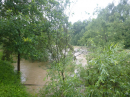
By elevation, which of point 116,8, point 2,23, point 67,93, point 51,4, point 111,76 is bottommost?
point 67,93

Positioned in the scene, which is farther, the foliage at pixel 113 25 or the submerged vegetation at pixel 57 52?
the foliage at pixel 113 25

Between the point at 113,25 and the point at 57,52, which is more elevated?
the point at 113,25

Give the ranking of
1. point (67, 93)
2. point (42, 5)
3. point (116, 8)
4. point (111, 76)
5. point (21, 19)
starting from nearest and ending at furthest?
1. point (111, 76)
2. point (67, 93)
3. point (21, 19)
4. point (42, 5)
5. point (116, 8)

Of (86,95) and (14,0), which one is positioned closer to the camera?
(86,95)

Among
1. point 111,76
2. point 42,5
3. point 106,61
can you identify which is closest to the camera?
point 106,61

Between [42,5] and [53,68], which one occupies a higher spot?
[42,5]

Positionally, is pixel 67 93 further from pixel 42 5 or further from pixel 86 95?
pixel 42 5

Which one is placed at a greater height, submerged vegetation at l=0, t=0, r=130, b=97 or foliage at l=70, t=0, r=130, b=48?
foliage at l=70, t=0, r=130, b=48

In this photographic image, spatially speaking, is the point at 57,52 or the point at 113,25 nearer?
the point at 57,52

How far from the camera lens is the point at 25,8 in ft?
19.0

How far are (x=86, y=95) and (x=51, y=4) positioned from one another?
4495mm

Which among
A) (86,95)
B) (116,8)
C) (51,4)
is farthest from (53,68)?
(116,8)

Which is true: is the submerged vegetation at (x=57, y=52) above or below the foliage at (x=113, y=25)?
below

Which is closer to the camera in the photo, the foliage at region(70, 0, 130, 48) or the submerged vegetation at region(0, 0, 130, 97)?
the submerged vegetation at region(0, 0, 130, 97)
